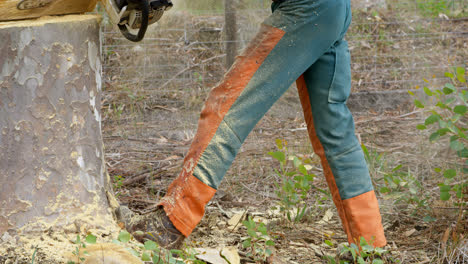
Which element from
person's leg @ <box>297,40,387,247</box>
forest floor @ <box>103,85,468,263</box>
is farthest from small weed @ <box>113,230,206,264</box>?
person's leg @ <box>297,40,387,247</box>

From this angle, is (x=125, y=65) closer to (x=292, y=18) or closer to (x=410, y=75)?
(x=410, y=75)

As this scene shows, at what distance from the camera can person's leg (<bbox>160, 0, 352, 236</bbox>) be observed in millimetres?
1794

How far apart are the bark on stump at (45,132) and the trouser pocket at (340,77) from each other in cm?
94

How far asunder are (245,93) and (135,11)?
48 centimetres

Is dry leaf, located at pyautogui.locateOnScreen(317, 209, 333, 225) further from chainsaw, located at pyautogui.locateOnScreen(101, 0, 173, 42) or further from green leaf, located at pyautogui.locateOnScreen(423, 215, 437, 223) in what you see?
chainsaw, located at pyautogui.locateOnScreen(101, 0, 173, 42)

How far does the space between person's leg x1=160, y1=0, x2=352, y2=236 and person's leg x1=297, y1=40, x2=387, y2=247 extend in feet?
0.58

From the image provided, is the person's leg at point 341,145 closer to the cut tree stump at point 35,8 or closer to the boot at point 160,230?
the boot at point 160,230

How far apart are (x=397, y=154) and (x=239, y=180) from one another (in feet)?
3.71

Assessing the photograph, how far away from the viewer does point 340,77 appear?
1979 millimetres

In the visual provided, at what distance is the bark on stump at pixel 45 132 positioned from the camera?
1653 millimetres

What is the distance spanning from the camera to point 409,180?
2529 millimetres

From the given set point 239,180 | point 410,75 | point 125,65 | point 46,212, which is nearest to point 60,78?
point 46,212

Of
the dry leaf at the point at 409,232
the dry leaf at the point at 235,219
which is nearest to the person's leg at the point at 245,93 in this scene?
the dry leaf at the point at 235,219

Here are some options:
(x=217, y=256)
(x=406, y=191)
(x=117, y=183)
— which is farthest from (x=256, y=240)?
(x=117, y=183)
